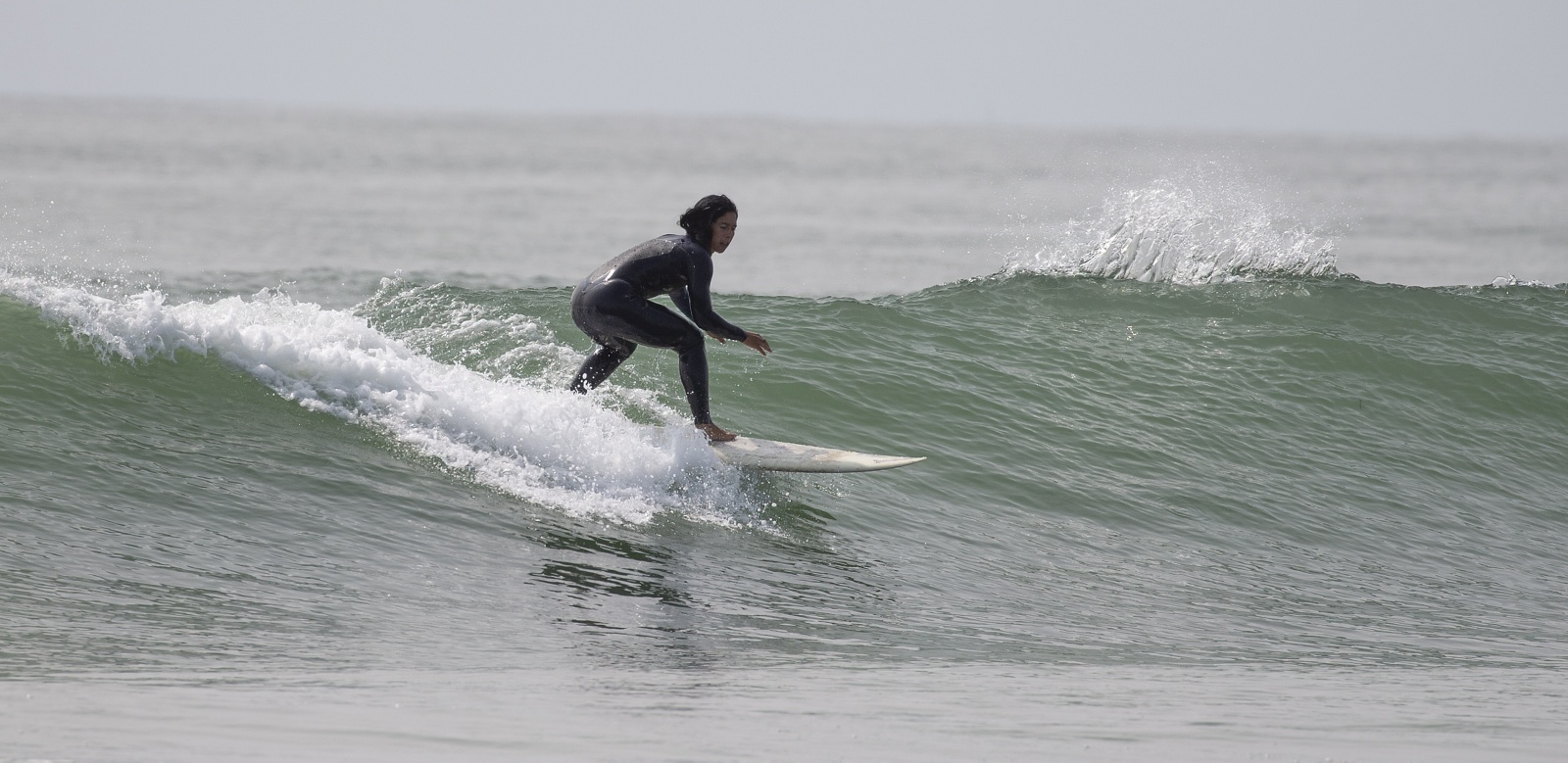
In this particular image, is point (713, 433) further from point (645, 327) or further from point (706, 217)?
point (706, 217)

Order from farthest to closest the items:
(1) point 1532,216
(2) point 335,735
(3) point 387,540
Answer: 1. (1) point 1532,216
2. (3) point 387,540
3. (2) point 335,735

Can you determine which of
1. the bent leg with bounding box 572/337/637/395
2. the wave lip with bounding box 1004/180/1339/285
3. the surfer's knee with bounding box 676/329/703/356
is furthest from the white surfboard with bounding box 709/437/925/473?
the wave lip with bounding box 1004/180/1339/285

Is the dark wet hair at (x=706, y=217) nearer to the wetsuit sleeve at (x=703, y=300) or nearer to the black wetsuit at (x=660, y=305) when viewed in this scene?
the black wetsuit at (x=660, y=305)

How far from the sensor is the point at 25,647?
16.3ft

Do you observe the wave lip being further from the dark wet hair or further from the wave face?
Answer: the dark wet hair

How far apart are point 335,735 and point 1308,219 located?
126 feet

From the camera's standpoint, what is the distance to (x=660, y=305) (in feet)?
26.0

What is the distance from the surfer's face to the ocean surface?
1.14 meters

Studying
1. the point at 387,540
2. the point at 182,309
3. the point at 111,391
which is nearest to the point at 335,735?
the point at 387,540

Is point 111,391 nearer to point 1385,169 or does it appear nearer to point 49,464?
point 49,464

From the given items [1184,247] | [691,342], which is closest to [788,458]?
[691,342]

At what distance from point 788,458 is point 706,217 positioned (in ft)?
4.81

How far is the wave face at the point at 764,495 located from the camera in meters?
6.04

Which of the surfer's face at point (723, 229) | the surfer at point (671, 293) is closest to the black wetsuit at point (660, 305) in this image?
the surfer at point (671, 293)
